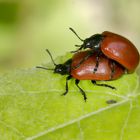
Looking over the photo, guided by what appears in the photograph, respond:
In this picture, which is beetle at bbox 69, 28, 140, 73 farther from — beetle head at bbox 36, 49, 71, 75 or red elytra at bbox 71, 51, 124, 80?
beetle head at bbox 36, 49, 71, 75

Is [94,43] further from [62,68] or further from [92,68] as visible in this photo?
[62,68]

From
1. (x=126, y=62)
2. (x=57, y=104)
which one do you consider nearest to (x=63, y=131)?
(x=57, y=104)

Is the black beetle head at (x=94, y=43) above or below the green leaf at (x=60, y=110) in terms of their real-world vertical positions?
above

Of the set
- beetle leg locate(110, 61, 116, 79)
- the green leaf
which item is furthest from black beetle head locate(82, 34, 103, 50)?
the green leaf

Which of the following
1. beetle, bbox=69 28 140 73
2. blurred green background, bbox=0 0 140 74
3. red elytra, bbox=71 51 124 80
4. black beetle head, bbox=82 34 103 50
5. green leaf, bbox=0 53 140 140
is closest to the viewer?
green leaf, bbox=0 53 140 140

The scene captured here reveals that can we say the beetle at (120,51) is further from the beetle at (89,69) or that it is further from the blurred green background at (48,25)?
the blurred green background at (48,25)

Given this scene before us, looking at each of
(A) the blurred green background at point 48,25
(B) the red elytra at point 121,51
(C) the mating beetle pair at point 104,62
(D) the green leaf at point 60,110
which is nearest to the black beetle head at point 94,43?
(C) the mating beetle pair at point 104,62
